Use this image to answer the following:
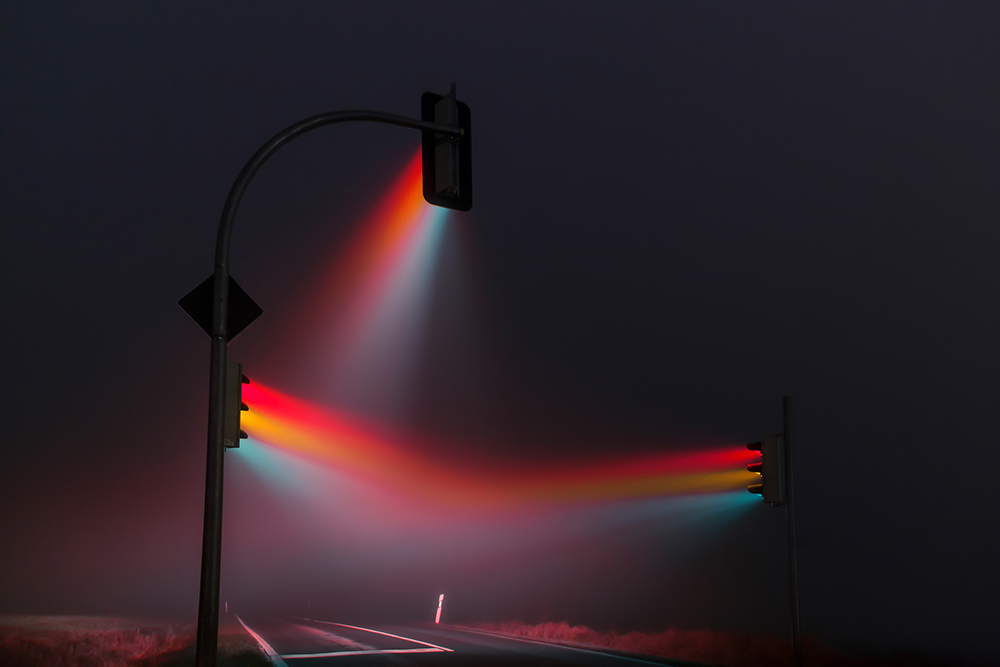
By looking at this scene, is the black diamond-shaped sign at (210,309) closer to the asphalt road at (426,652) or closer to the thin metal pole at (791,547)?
the thin metal pole at (791,547)

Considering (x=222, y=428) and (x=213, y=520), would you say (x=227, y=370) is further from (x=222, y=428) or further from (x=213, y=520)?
(x=213, y=520)

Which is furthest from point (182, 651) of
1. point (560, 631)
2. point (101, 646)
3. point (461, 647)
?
point (560, 631)

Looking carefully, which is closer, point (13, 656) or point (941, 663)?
point (941, 663)

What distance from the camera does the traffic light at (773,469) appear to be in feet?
36.1

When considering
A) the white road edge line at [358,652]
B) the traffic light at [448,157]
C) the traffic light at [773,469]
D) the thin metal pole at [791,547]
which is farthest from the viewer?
the white road edge line at [358,652]

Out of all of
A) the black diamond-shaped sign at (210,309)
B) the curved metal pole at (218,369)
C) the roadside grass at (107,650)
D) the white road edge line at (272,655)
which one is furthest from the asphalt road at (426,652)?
the black diamond-shaped sign at (210,309)

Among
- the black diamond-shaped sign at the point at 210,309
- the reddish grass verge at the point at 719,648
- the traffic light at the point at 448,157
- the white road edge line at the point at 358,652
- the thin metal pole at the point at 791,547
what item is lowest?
the white road edge line at the point at 358,652

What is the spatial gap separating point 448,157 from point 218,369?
102 inches

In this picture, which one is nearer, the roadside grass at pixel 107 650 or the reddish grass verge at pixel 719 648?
the reddish grass verge at pixel 719 648

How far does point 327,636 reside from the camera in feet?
79.8

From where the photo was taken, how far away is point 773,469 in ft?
36.5

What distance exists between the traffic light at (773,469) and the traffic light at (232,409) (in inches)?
291

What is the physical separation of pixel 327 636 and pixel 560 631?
728 cm

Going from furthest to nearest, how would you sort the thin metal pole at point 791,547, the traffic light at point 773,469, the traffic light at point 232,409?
the traffic light at point 773,469, the thin metal pole at point 791,547, the traffic light at point 232,409
